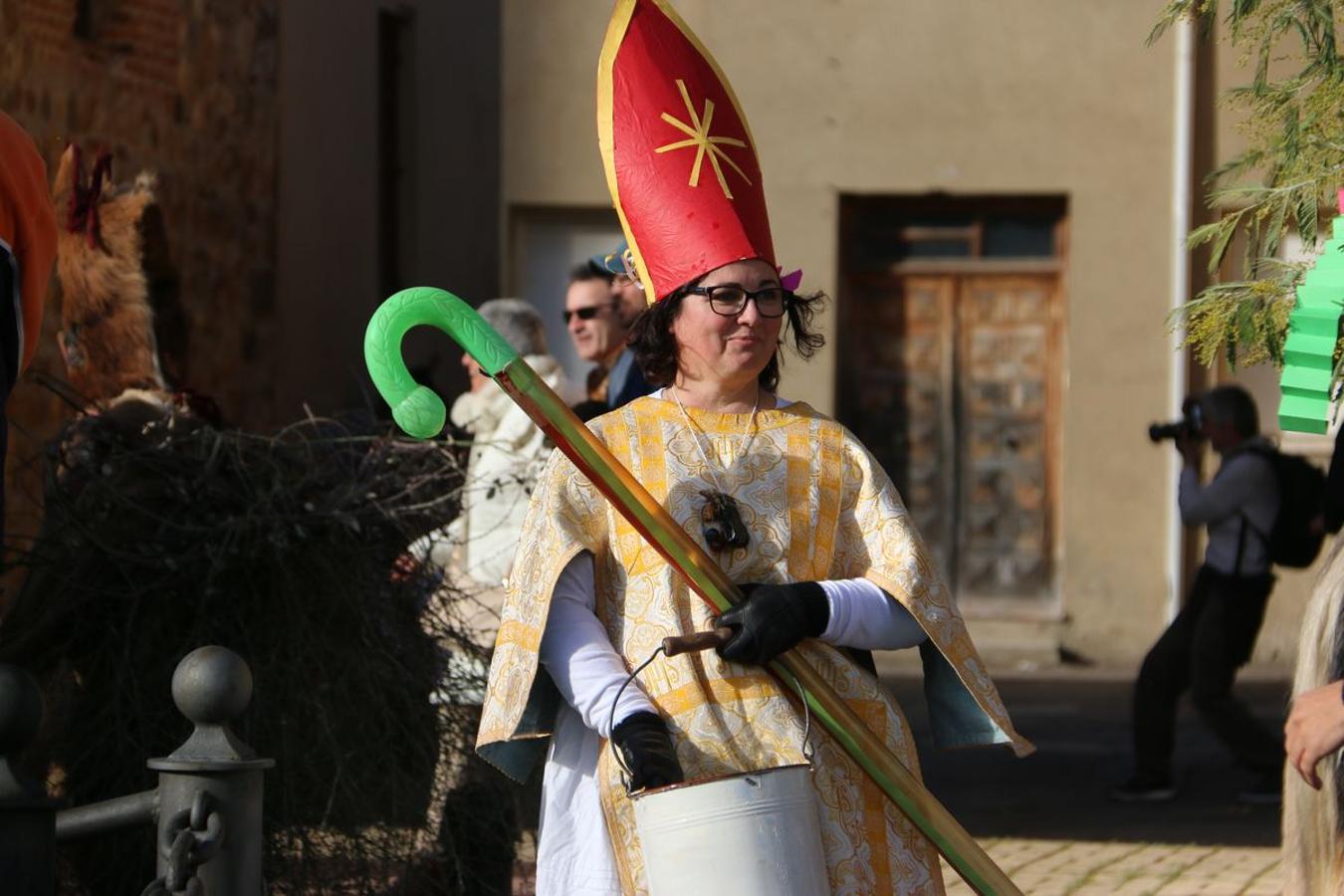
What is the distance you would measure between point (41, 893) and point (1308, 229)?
2371 millimetres

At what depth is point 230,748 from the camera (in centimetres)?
332

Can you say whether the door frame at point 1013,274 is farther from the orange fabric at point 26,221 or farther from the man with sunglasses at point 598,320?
the orange fabric at point 26,221

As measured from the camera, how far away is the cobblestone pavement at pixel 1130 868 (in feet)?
22.0

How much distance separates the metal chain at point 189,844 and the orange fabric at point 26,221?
0.99 m

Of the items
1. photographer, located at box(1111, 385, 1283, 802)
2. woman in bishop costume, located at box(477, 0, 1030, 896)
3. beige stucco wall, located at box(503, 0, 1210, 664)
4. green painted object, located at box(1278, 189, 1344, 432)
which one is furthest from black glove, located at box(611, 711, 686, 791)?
beige stucco wall, located at box(503, 0, 1210, 664)

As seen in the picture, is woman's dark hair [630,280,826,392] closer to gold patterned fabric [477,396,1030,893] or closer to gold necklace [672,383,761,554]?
gold patterned fabric [477,396,1030,893]

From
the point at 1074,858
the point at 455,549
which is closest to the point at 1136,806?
the point at 1074,858

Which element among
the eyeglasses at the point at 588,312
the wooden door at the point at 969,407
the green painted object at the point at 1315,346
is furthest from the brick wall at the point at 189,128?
the green painted object at the point at 1315,346

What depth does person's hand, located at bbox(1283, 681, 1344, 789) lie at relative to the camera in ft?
10.2

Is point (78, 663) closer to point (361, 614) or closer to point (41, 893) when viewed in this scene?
point (361, 614)

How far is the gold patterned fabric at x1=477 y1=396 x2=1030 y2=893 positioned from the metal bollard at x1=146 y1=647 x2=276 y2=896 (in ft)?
1.24

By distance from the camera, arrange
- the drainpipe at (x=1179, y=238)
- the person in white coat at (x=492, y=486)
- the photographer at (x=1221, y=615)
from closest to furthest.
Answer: the person in white coat at (x=492, y=486), the photographer at (x=1221, y=615), the drainpipe at (x=1179, y=238)

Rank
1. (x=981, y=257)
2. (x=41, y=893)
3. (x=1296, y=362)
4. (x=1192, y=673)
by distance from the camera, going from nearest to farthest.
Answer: (x=41, y=893), (x=1296, y=362), (x=1192, y=673), (x=981, y=257)

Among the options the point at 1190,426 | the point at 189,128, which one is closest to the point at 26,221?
the point at 1190,426
